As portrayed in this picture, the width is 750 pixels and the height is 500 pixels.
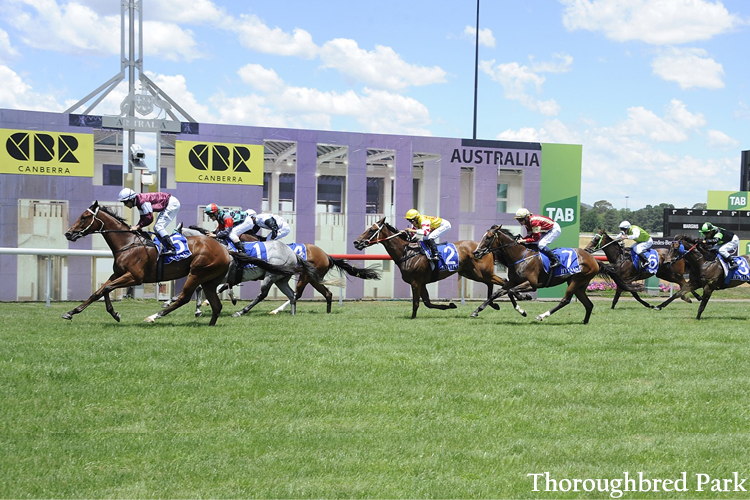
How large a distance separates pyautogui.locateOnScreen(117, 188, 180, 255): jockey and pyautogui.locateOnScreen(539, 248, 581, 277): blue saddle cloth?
19.6 feet

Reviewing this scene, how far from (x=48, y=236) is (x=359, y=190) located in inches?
289

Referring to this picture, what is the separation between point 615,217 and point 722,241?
12016 centimetres

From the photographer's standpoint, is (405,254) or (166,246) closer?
(166,246)

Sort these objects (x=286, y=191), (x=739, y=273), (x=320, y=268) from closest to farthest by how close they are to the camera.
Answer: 1. (x=320, y=268)
2. (x=739, y=273)
3. (x=286, y=191)

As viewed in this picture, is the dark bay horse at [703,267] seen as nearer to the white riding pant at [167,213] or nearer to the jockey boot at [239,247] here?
the jockey boot at [239,247]

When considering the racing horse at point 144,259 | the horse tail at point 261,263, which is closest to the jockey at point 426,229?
the horse tail at point 261,263

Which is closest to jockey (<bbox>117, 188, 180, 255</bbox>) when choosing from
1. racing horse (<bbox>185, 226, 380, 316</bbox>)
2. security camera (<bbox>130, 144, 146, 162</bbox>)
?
racing horse (<bbox>185, 226, 380, 316</bbox>)

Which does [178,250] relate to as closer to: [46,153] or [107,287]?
[107,287]

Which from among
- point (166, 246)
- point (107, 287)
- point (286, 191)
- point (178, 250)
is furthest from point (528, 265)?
point (286, 191)

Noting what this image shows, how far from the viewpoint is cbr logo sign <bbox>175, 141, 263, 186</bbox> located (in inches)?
738

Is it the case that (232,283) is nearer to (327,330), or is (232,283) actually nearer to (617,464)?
(327,330)

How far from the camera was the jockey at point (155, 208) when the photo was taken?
36.5ft

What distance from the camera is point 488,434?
5.85 m

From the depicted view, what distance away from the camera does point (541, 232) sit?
13.4 metres
